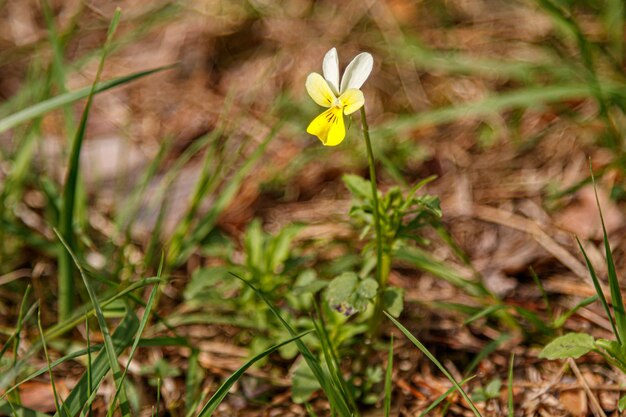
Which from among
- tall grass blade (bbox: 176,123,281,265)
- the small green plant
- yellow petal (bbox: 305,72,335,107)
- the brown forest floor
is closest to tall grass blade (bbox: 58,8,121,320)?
the brown forest floor

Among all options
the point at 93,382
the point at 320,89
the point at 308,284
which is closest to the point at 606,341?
the point at 308,284

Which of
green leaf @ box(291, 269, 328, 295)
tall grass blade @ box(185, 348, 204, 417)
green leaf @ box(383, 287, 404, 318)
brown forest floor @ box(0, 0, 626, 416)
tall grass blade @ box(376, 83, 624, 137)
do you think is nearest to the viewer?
green leaf @ box(383, 287, 404, 318)

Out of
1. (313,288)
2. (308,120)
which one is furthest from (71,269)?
(308,120)

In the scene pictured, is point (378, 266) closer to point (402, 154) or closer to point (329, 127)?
point (329, 127)

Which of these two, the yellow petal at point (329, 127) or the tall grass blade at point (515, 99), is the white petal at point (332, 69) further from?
the tall grass blade at point (515, 99)

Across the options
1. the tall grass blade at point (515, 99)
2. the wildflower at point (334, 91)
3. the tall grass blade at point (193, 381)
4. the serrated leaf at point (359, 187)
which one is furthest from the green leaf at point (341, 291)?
the tall grass blade at point (515, 99)

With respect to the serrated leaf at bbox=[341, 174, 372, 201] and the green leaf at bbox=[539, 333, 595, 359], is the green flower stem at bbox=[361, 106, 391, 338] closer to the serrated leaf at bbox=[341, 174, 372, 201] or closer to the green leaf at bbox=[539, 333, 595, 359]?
the serrated leaf at bbox=[341, 174, 372, 201]
